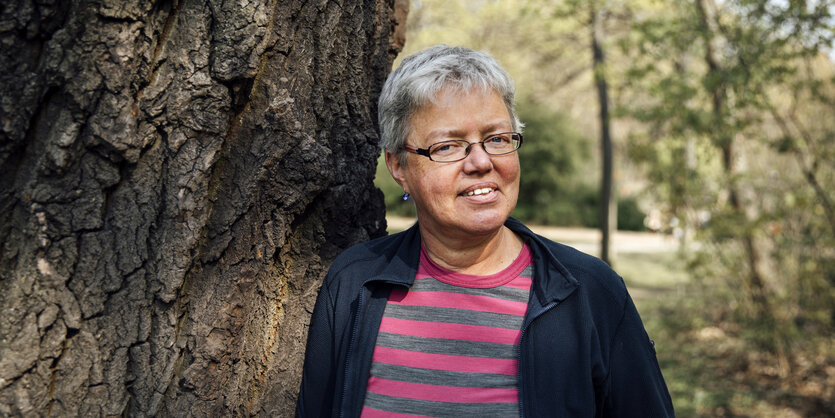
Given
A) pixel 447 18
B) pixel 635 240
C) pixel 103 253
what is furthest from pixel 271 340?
pixel 635 240

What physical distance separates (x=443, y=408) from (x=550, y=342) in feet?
1.13

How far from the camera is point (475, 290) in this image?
6.37ft

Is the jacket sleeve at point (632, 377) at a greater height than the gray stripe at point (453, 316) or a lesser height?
lesser

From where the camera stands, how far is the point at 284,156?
→ 1846 millimetres

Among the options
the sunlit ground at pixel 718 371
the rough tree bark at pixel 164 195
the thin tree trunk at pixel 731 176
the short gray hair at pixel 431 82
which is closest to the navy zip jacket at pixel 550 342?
the rough tree bark at pixel 164 195

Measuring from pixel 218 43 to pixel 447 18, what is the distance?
15372 millimetres

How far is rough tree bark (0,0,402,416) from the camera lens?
5.04 feet

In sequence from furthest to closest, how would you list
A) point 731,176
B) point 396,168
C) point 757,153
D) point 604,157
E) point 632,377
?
point 604,157, point 757,153, point 731,176, point 396,168, point 632,377

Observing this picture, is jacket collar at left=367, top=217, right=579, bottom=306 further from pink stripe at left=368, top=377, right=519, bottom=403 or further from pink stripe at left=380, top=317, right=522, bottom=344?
pink stripe at left=368, top=377, right=519, bottom=403

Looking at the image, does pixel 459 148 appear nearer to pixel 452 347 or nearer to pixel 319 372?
pixel 452 347

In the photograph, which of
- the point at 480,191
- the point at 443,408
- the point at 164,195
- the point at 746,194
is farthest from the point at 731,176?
the point at 164,195

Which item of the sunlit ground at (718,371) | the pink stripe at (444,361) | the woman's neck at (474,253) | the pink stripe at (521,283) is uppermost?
the woman's neck at (474,253)

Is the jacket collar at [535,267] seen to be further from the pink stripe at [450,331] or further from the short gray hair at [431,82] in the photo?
the short gray hair at [431,82]

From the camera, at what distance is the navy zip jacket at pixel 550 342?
5.81 ft
